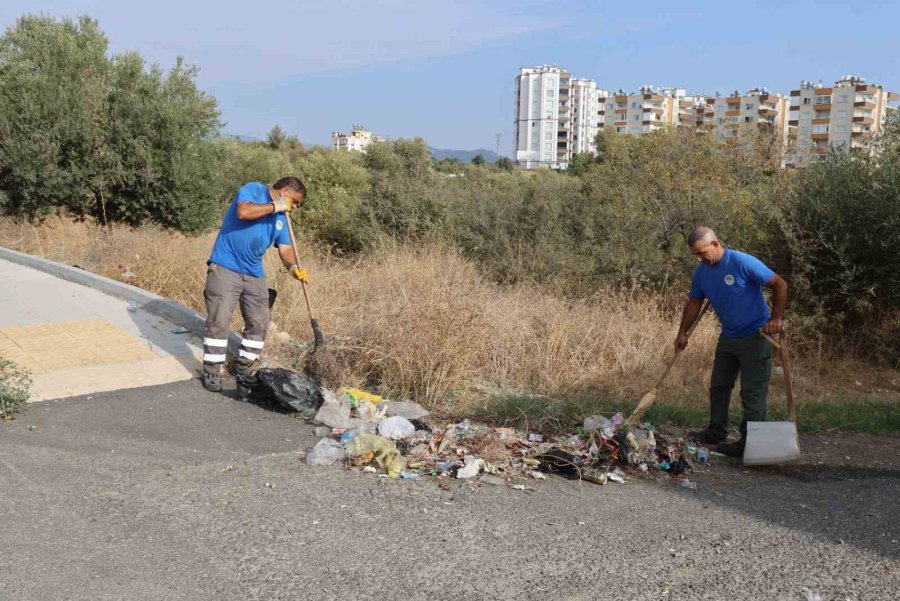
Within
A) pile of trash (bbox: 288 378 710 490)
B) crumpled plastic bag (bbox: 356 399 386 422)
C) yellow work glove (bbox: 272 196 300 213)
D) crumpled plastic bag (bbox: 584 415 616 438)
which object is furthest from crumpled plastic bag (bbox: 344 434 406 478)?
yellow work glove (bbox: 272 196 300 213)

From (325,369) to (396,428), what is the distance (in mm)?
1395

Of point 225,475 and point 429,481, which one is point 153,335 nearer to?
point 225,475

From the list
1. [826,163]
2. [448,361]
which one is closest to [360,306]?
[448,361]

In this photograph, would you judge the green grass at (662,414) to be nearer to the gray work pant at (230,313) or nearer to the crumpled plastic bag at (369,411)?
the crumpled plastic bag at (369,411)

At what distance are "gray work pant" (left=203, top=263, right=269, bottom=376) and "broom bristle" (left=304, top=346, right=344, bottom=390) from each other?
1.57 feet

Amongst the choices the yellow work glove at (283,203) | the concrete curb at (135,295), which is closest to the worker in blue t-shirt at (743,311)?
the yellow work glove at (283,203)

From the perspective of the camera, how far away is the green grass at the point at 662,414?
20.0 ft

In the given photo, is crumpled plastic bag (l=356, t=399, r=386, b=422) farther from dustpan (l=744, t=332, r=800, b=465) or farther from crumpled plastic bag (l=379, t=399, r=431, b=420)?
dustpan (l=744, t=332, r=800, b=465)

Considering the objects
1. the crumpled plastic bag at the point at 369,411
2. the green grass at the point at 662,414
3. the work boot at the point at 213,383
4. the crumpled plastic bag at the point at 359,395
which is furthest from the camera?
the work boot at the point at 213,383

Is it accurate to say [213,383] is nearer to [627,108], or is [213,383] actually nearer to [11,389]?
[11,389]

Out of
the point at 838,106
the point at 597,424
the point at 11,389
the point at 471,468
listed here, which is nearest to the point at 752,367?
the point at 597,424

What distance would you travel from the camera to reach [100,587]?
338 centimetres

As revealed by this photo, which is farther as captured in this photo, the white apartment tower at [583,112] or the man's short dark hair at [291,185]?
the white apartment tower at [583,112]

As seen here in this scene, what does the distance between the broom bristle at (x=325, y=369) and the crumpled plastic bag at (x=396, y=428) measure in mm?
1125
